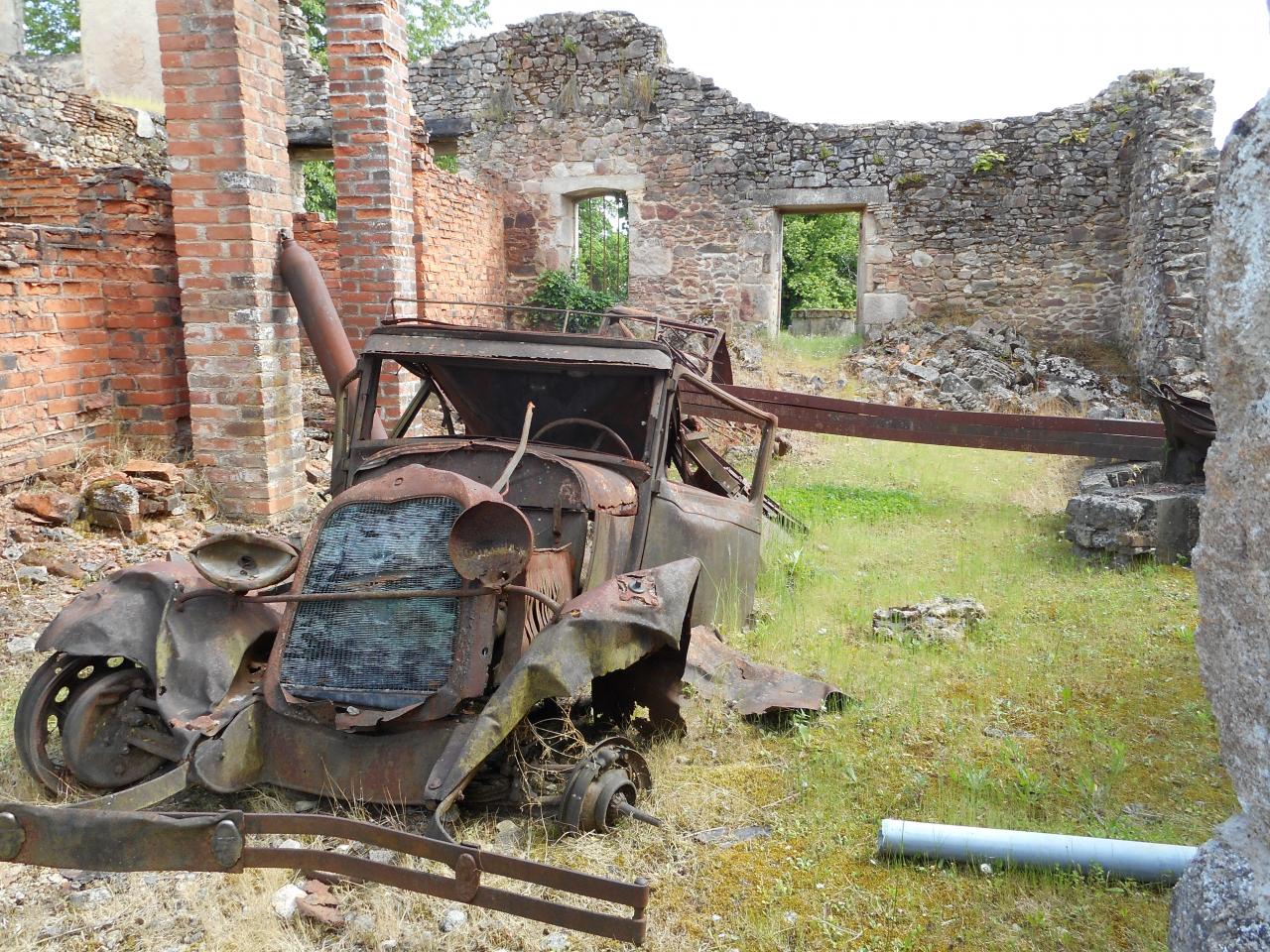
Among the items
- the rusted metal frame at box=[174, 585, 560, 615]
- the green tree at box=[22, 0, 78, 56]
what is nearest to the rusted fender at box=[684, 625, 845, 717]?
→ the rusted metal frame at box=[174, 585, 560, 615]

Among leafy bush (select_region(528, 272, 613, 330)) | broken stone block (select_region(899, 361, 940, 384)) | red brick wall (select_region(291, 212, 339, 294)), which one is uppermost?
red brick wall (select_region(291, 212, 339, 294))

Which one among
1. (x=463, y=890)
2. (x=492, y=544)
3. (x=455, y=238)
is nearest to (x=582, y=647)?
(x=492, y=544)

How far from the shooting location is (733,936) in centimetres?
244

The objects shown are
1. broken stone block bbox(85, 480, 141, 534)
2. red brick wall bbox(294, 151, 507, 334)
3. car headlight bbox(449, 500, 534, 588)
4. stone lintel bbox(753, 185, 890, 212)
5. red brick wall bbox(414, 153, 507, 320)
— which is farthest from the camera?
stone lintel bbox(753, 185, 890, 212)

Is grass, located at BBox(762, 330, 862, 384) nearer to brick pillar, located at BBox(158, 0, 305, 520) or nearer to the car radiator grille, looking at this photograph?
brick pillar, located at BBox(158, 0, 305, 520)

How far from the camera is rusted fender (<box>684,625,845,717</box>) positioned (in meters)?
3.74

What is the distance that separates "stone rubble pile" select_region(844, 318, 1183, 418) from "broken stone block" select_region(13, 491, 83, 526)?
9.48 m

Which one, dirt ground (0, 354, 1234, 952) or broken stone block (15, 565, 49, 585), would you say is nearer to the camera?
dirt ground (0, 354, 1234, 952)

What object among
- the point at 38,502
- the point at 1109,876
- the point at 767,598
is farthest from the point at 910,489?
the point at 38,502

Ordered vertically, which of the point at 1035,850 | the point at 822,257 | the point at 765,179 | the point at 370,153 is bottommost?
the point at 1035,850

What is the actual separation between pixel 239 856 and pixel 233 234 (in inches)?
186

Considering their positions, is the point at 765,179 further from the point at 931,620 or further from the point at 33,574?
the point at 33,574

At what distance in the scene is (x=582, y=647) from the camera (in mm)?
2801

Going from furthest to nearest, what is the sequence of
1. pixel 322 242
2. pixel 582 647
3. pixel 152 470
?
pixel 322 242 → pixel 152 470 → pixel 582 647
